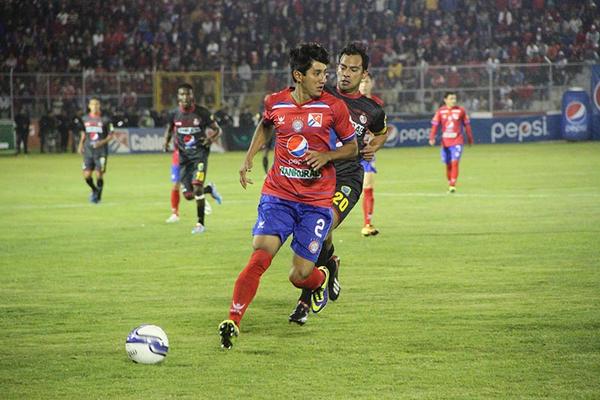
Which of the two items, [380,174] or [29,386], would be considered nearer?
[29,386]

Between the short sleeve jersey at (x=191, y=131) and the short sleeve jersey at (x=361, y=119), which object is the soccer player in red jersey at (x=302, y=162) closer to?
the short sleeve jersey at (x=361, y=119)

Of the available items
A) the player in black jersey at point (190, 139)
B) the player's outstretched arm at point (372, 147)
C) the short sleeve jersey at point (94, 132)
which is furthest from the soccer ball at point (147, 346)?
the short sleeve jersey at point (94, 132)

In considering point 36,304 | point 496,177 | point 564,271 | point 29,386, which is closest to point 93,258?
point 36,304

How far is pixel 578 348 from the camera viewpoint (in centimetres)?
851

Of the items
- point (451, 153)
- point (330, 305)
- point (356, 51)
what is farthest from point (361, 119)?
point (451, 153)

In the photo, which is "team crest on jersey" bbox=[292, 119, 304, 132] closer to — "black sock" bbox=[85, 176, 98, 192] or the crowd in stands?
"black sock" bbox=[85, 176, 98, 192]

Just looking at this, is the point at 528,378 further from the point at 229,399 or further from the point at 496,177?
the point at 496,177

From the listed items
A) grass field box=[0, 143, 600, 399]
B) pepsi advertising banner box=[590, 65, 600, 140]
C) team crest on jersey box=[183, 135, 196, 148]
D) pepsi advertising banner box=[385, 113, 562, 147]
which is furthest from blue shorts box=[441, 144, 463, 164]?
pepsi advertising banner box=[590, 65, 600, 140]

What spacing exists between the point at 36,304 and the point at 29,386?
3.68 m

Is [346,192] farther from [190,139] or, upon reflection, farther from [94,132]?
[94,132]

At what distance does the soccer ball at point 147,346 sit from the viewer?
815 centimetres

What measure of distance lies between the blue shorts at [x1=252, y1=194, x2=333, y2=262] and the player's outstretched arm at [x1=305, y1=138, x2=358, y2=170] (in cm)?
40

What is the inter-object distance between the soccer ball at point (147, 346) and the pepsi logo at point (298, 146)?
72.4 inches

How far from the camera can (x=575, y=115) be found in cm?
4466
